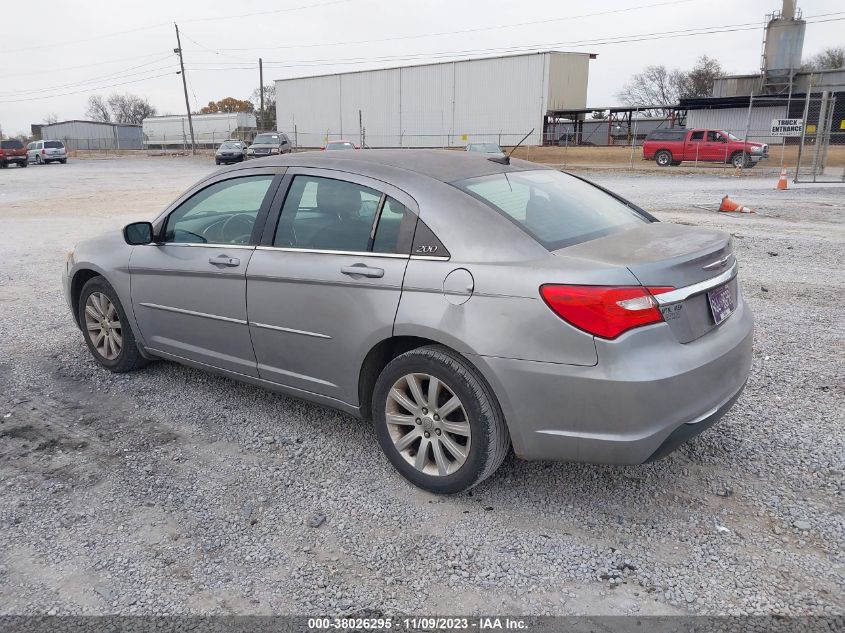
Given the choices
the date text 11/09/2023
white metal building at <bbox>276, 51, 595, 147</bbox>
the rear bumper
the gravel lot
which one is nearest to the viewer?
the date text 11/09/2023

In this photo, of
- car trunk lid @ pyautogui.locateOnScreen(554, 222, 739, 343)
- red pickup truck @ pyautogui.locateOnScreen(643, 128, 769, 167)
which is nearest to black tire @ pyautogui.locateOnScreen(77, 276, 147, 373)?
car trunk lid @ pyautogui.locateOnScreen(554, 222, 739, 343)

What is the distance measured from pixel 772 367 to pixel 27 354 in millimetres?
5794

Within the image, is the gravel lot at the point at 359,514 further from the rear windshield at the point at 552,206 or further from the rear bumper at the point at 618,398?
the rear windshield at the point at 552,206

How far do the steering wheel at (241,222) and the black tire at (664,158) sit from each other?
3042 centimetres

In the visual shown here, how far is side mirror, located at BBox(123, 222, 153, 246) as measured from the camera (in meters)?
4.38

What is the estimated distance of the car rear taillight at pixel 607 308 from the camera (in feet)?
8.92

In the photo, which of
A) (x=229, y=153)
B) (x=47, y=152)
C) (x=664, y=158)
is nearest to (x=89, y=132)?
(x=47, y=152)

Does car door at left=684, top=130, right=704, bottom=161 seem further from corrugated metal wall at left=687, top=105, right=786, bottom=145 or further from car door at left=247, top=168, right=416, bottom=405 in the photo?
car door at left=247, top=168, right=416, bottom=405

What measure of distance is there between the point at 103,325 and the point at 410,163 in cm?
279

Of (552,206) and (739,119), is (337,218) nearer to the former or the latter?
(552,206)

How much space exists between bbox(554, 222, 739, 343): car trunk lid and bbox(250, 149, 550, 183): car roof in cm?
80

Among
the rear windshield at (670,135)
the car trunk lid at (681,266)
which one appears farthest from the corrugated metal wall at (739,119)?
the car trunk lid at (681,266)

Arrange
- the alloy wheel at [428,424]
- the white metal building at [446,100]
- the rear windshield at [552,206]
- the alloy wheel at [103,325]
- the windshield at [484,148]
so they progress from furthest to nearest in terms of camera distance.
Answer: the white metal building at [446,100]
the windshield at [484,148]
the alloy wheel at [103,325]
the rear windshield at [552,206]
the alloy wheel at [428,424]

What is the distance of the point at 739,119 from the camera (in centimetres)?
3838
